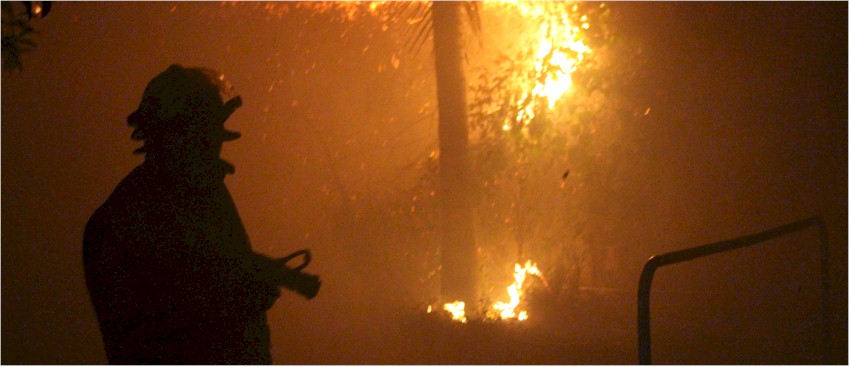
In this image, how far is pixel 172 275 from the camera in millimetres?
1892

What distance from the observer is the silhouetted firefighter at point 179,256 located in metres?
1.86

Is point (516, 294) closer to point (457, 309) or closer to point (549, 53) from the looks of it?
point (457, 309)

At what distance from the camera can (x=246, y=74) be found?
6457mm

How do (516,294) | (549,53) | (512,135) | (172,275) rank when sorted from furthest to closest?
1. (512,135)
2. (516,294)
3. (549,53)
4. (172,275)

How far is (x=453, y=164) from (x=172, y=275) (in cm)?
399

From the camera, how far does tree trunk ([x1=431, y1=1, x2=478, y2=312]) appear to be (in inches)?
220

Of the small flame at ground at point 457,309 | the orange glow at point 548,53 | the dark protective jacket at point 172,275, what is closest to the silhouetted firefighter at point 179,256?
the dark protective jacket at point 172,275

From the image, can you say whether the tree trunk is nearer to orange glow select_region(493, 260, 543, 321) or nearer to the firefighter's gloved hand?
orange glow select_region(493, 260, 543, 321)

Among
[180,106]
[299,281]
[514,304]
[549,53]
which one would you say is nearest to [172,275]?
[299,281]

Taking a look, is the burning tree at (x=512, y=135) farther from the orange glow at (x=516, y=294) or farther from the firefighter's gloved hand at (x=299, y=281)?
the firefighter's gloved hand at (x=299, y=281)

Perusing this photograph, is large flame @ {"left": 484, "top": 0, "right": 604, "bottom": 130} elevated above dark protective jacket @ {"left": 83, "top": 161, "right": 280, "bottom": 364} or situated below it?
above

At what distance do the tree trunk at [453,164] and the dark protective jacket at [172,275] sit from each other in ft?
12.4

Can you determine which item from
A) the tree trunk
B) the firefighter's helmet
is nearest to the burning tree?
the tree trunk

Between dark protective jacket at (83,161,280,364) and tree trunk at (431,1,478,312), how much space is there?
12.4ft
